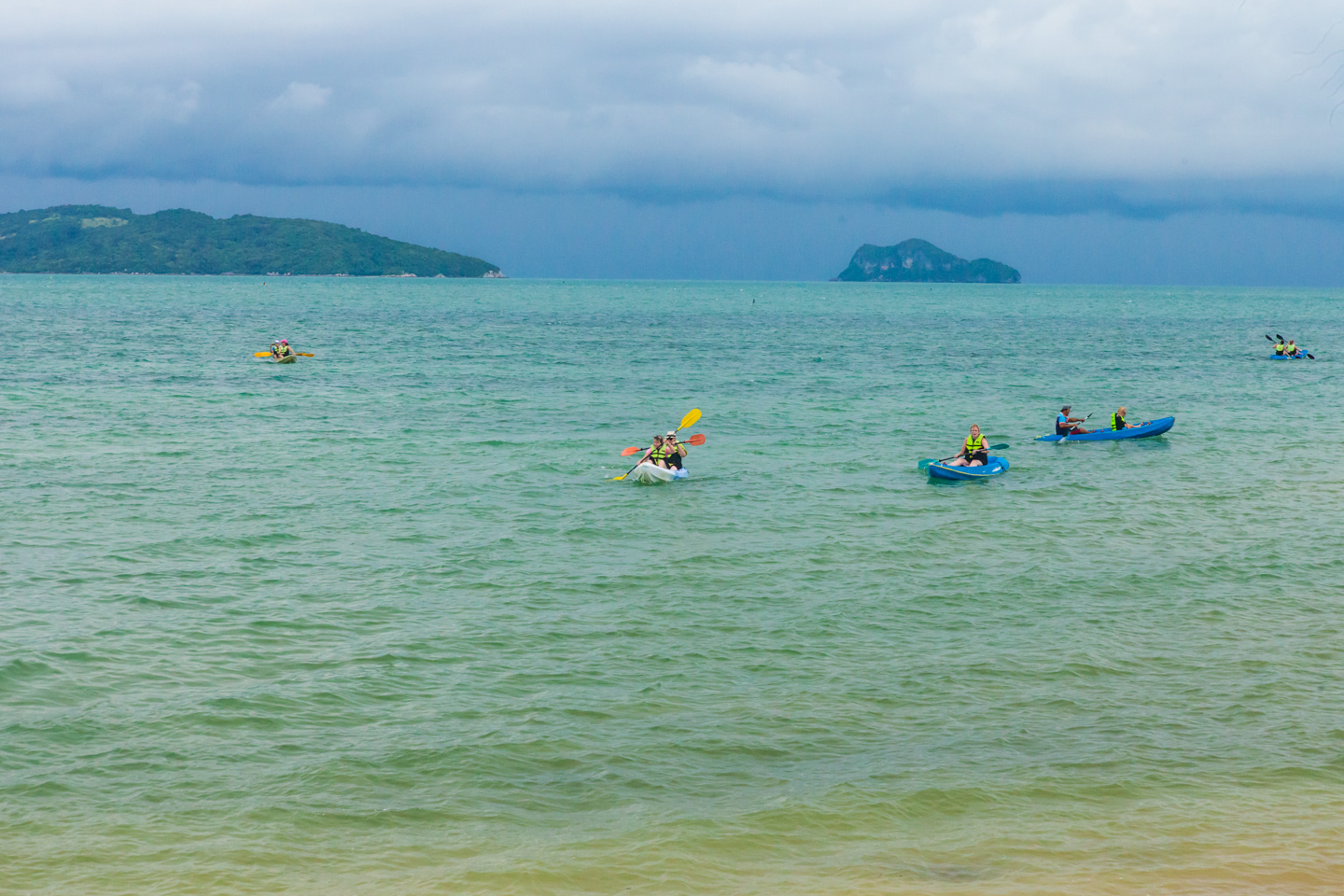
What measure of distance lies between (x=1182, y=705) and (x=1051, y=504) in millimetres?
16556

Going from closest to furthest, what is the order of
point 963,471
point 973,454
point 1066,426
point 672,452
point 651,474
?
1. point 651,474
2. point 963,471
3. point 672,452
4. point 973,454
5. point 1066,426

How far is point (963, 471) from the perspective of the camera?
3731cm

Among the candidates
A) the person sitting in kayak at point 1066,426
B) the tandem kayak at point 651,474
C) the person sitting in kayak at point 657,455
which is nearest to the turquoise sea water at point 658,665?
the person sitting in kayak at point 1066,426

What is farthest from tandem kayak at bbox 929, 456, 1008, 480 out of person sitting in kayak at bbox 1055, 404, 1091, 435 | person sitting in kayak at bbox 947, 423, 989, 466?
person sitting in kayak at bbox 1055, 404, 1091, 435

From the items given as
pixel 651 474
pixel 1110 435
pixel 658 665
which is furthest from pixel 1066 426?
pixel 658 665

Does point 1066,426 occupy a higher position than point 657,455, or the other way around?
point 1066,426

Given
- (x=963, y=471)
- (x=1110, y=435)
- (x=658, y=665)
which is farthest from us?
(x=1110, y=435)

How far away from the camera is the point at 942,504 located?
34.2 metres

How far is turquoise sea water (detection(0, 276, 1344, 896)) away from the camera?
46.0 ft

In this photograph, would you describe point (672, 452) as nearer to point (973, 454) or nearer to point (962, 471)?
point (962, 471)

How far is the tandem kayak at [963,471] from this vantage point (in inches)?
1470

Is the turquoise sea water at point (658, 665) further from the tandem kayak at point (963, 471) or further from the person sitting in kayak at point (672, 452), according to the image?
the person sitting in kayak at point (672, 452)

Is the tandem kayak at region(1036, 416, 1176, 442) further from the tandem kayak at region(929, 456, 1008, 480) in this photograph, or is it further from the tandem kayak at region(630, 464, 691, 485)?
the tandem kayak at region(630, 464, 691, 485)

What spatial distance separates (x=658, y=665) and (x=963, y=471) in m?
19.9
